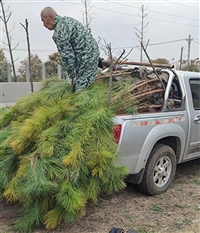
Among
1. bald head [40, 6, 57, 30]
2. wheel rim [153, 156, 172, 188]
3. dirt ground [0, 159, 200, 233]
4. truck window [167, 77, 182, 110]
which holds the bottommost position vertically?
dirt ground [0, 159, 200, 233]

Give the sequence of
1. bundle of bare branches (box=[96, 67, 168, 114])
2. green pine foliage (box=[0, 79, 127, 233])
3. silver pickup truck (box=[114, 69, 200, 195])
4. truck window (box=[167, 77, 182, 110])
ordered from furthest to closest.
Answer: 1. truck window (box=[167, 77, 182, 110])
2. bundle of bare branches (box=[96, 67, 168, 114])
3. silver pickup truck (box=[114, 69, 200, 195])
4. green pine foliage (box=[0, 79, 127, 233])

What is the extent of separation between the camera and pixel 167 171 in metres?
4.55

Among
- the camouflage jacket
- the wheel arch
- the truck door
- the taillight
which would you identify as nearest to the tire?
the wheel arch

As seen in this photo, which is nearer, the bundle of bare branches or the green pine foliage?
the green pine foliage

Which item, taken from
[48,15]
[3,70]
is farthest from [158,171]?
[3,70]

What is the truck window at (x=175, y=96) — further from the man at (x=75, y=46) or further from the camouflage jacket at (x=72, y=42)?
the camouflage jacket at (x=72, y=42)

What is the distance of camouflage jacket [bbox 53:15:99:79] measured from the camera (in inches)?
163

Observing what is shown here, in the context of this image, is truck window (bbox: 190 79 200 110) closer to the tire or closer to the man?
the tire

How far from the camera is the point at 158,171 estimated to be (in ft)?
14.4

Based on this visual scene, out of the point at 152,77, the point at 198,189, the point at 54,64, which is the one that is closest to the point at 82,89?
the point at 152,77

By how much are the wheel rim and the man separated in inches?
59.8

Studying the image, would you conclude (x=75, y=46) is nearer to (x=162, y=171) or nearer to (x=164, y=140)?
(x=164, y=140)

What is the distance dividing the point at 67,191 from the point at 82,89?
1.63 meters

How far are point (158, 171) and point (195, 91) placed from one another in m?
1.59
